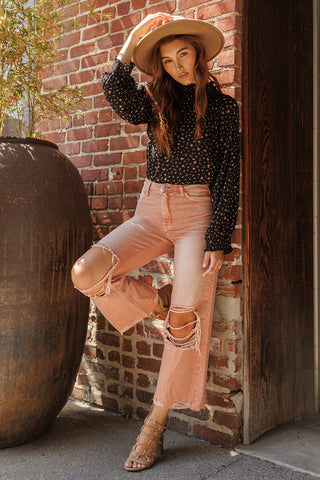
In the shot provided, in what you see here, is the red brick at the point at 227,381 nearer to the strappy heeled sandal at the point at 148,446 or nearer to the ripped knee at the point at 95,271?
the strappy heeled sandal at the point at 148,446

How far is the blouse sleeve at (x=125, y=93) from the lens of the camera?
2240 millimetres

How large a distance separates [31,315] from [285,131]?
5.07 feet

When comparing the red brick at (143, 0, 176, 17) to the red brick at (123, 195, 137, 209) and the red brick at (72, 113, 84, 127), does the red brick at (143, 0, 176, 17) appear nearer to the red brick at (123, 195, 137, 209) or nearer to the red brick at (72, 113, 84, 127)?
the red brick at (72, 113, 84, 127)

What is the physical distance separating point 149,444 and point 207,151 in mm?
1311

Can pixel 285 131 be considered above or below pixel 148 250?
above

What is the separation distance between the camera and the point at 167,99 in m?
2.26

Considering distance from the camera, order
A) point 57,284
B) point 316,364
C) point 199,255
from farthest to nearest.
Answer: point 316,364, point 57,284, point 199,255

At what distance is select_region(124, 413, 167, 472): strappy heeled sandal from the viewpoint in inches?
86.7

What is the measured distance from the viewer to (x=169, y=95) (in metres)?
2.27

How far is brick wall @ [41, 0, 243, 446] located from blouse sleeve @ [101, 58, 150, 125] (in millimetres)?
396

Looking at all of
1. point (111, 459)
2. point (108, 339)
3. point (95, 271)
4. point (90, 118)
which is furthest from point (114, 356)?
point (90, 118)

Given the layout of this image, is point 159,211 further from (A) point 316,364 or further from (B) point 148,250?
(A) point 316,364

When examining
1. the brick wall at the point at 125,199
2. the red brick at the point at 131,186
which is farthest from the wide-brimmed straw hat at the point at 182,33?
the red brick at the point at 131,186

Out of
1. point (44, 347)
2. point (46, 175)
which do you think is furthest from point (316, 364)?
point (46, 175)
